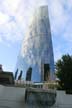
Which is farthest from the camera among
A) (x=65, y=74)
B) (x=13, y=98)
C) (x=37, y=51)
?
(x=37, y=51)

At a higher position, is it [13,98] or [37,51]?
[37,51]

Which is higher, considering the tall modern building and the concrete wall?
the tall modern building

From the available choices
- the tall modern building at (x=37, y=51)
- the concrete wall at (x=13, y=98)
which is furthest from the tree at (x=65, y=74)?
the tall modern building at (x=37, y=51)

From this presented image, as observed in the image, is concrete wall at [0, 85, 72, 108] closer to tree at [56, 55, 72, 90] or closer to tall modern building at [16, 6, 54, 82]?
tree at [56, 55, 72, 90]

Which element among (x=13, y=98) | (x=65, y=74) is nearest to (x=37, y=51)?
(x=65, y=74)

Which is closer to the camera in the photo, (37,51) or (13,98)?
(13,98)

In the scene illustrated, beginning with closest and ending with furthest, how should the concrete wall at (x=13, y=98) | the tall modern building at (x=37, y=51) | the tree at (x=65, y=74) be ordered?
the concrete wall at (x=13, y=98) → the tree at (x=65, y=74) → the tall modern building at (x=37, y=51)

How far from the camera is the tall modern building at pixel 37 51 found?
219 ft

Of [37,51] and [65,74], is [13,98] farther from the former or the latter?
[37,51]

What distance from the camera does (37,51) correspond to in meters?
68.4

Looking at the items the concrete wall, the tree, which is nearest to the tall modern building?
the tree

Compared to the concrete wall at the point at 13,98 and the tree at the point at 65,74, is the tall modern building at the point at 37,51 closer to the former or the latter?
the tree at the point at 65,74

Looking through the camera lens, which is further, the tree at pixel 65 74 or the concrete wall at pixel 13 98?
the tree at pixel 65 74

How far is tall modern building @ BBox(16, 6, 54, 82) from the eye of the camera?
66.8 metres
